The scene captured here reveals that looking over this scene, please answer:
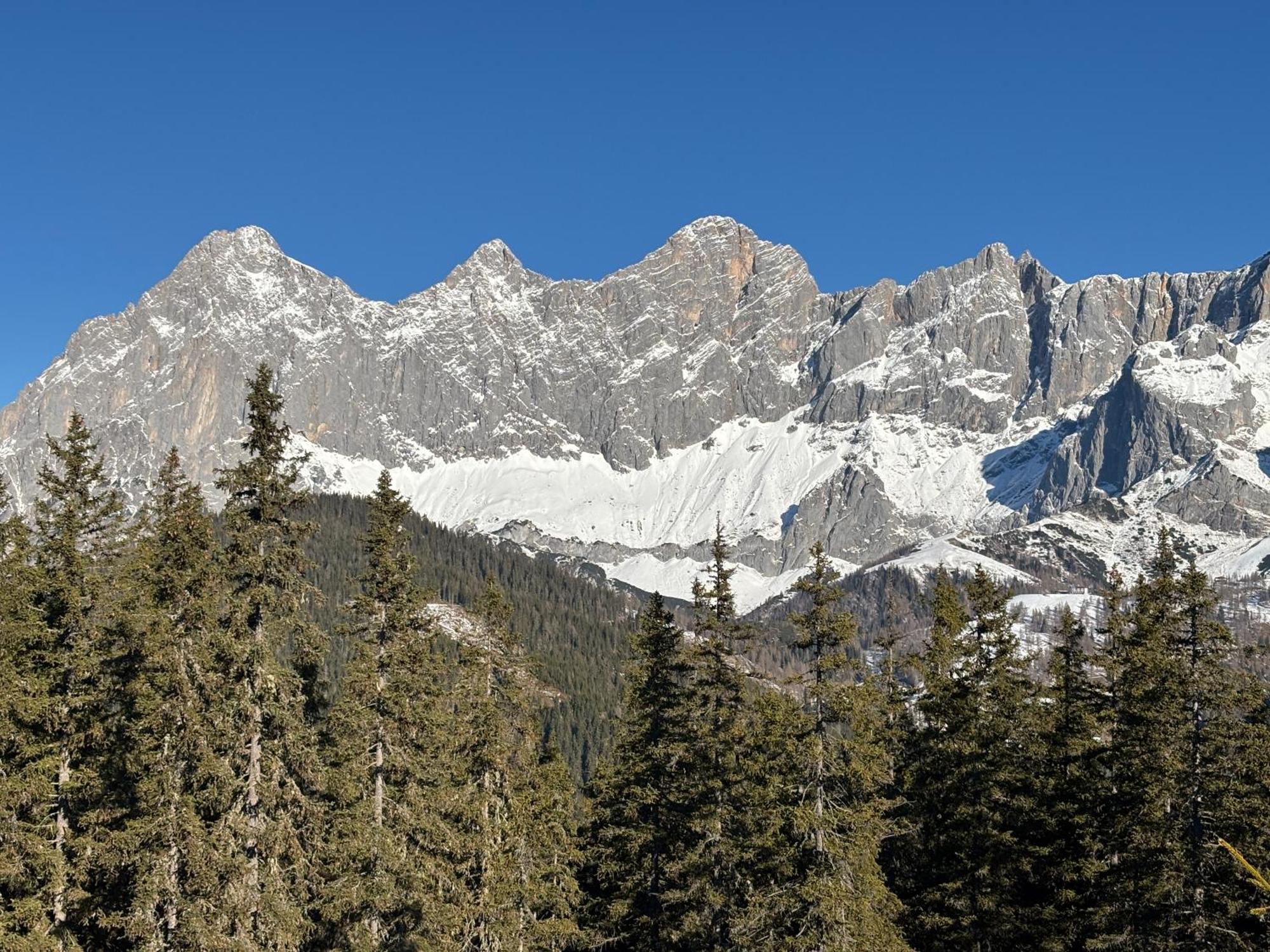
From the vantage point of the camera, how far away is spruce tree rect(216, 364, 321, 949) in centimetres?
2477

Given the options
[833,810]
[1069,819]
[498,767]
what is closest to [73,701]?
[498,767]

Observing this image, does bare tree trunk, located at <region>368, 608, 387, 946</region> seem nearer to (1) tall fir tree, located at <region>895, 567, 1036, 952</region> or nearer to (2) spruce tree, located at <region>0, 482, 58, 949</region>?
(2) spruce tree, located at <region>0, 482, 58, 949</region>

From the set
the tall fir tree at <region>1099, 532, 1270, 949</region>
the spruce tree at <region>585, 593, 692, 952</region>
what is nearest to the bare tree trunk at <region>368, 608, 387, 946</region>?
the spruce tree at <region>585, 593, 692, 952</region>

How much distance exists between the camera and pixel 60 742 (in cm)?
2767

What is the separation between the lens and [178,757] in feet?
82.2

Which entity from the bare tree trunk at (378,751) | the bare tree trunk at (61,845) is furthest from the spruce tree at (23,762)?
the bare tree trunk at (378,751)

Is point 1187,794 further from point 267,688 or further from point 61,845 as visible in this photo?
point 61,845

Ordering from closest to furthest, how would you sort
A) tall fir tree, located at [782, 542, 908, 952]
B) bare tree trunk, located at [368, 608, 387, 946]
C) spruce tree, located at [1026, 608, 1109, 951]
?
1. tall fir tree, located at [782, 542, 908, 952]
2. bare tree trunk, located at [368, 608, 387, 946]
3. spruce tree, located at [1026, 608, 1109, 951]

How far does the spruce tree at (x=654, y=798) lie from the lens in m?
36.1

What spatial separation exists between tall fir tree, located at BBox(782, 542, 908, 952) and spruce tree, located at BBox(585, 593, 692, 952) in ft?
22.9

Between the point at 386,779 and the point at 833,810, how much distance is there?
11847mm

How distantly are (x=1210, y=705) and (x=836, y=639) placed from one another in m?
10.2

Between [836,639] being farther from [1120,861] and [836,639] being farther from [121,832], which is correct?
[121,832]

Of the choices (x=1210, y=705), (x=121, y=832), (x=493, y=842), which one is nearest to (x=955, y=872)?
(x=1210, y=705)
